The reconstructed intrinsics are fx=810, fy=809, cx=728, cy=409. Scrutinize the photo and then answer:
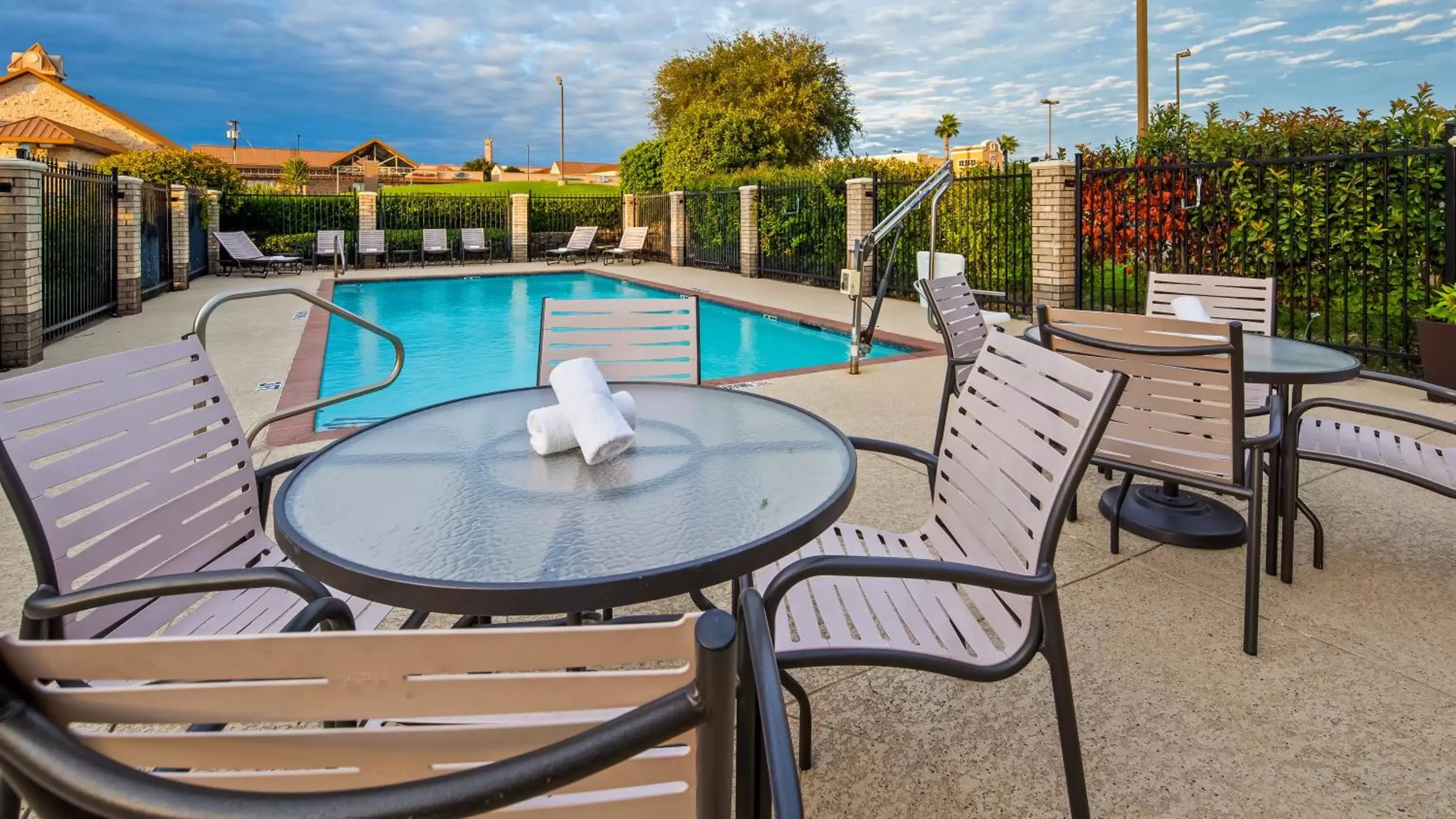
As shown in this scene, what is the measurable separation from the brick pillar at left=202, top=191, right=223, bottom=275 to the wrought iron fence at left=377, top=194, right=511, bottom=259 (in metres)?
3.86

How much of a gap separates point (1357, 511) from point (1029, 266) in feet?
21.6

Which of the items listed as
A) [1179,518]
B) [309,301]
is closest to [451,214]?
[309,301]

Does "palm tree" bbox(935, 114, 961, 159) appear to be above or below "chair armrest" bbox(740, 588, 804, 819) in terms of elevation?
above

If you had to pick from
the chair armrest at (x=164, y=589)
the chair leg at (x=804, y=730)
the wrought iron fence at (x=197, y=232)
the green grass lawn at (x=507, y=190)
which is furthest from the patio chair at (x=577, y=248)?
the chair armrest at (x=164, y=589)

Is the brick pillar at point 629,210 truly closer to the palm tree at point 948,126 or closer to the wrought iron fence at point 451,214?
the wrought iron fence at point 451,214

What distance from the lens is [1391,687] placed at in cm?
188

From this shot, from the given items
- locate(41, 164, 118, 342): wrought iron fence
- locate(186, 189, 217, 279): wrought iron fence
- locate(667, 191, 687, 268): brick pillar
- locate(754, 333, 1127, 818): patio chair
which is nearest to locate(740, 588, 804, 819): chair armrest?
locate(754, 333, 1127, 818): patio chair

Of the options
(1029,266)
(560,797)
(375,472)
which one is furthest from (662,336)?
(1029,266)

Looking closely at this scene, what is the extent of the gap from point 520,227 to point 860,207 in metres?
10.6

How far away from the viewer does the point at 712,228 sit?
1599 centimetres

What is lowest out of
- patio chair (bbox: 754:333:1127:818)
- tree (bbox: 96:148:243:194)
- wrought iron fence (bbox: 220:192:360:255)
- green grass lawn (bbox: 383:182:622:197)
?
patio chair (bbox: 754:333:1127:818)

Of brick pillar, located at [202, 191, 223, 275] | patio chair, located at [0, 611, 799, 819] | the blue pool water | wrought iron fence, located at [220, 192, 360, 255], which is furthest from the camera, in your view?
wrought iron fence, located at [220, 192, 360, 255]

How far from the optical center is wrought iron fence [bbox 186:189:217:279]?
43.0 feet

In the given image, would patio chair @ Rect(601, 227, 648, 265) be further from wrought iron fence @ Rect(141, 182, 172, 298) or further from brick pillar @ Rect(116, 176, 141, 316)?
brick pillar @ Rect(116, 176, 141, 316)
